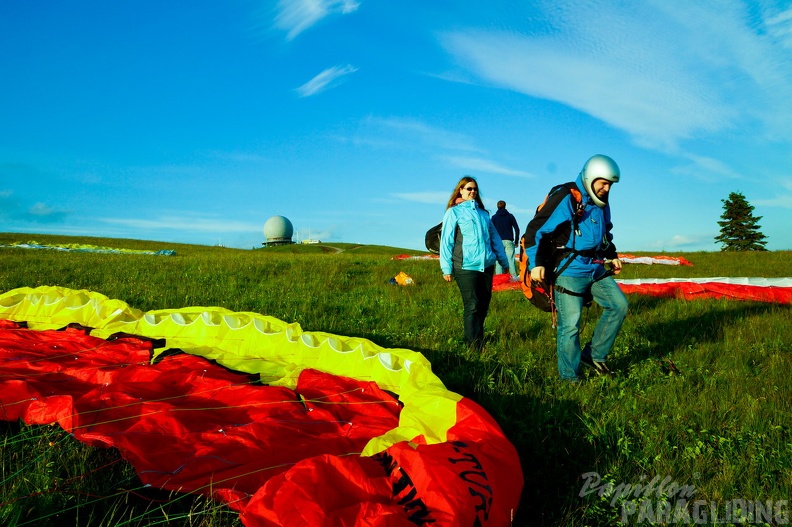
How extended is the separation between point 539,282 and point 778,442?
7.32 feet

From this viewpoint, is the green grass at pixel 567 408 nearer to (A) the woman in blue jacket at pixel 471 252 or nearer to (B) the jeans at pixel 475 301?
(B) the jeans at pixel 475 301

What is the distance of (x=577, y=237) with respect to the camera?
16.3 feet

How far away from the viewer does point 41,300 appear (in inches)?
279

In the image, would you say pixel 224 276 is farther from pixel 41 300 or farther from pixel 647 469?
pixel 647 469

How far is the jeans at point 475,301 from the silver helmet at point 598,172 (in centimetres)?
169

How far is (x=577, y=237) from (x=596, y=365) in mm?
1412

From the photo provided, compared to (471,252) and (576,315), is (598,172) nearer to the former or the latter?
(576,315)

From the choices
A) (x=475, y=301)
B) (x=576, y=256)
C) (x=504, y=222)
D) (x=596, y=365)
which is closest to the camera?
(x=576, y=256)

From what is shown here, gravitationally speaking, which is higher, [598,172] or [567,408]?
[598,172]

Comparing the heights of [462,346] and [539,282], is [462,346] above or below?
below

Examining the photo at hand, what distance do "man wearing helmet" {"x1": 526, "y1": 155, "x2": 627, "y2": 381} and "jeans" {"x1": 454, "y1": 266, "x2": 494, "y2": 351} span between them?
3.89 ft

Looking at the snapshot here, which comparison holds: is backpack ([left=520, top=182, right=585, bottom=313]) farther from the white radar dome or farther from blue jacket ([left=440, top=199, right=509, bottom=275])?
the white radar dome

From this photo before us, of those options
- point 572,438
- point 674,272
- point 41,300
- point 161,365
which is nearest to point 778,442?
point 572,438

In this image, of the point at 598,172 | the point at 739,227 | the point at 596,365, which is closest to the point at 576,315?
the point at 596,365
